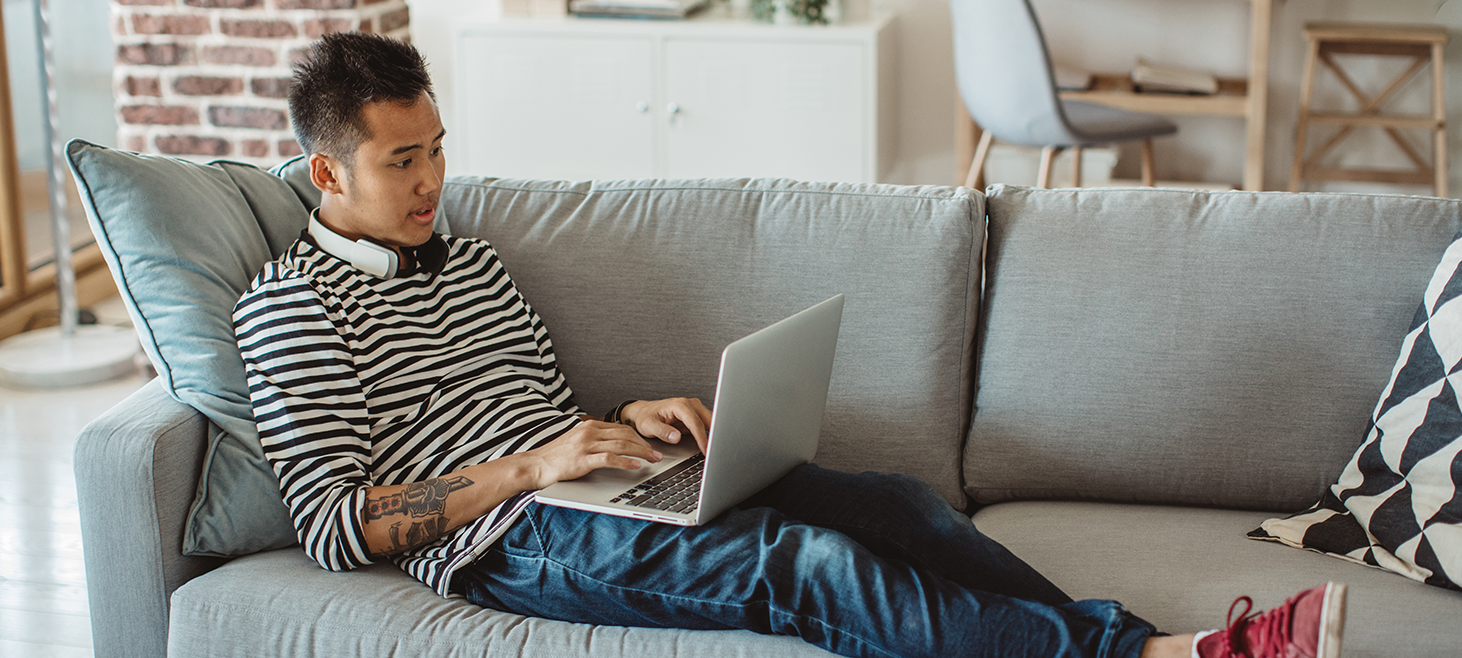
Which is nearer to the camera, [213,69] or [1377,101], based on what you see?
→ [213,69]

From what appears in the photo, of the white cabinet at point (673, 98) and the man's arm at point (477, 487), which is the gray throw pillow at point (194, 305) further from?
the white cabinet at point (673, 98)

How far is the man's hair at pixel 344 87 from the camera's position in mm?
1526

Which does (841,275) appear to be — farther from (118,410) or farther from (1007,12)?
(1007,12)

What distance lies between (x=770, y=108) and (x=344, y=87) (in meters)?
2.06

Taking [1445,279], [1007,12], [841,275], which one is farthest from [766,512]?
[1007,12]

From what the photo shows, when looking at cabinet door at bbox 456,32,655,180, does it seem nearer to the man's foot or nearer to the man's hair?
the man's hair

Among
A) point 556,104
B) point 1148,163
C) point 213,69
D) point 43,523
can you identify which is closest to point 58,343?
point 213,69

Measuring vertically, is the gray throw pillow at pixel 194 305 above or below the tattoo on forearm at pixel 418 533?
above

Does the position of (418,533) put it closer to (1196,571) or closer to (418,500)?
(418,500)

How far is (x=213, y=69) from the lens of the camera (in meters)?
3.30

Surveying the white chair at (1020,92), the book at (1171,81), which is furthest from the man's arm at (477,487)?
the book at (1171,81)

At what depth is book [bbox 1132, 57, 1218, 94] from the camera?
3502 mm

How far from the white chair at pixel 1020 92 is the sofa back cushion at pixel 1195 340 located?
1381mm

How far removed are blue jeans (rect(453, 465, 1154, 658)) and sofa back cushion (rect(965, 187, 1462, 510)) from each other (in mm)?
294
